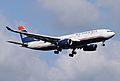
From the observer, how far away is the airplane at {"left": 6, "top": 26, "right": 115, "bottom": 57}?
13625 cm

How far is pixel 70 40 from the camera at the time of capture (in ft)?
460

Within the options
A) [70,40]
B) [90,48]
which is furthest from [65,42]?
[90,48]

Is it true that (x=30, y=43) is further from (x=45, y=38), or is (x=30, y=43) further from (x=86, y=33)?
(x=86, y=33)

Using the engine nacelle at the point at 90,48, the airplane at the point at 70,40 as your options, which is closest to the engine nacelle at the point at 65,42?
the airplane at the point at 70,40

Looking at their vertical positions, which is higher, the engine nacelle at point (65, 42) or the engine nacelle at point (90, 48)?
the engine nacelle at point (65, 42)

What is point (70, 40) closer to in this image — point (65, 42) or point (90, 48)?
point (65, 42)

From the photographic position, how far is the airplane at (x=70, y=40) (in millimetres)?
136250

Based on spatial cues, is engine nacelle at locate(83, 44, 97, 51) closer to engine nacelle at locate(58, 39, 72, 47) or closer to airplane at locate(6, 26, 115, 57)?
airplane at locate(6, 26, 115, 57)

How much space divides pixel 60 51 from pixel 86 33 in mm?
11125

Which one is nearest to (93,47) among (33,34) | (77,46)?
(77,46)

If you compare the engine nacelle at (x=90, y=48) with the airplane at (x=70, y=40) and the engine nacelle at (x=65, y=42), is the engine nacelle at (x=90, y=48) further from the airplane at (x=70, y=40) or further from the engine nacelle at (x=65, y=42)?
the engine nacelle at (x=65, y=42)

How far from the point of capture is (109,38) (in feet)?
451

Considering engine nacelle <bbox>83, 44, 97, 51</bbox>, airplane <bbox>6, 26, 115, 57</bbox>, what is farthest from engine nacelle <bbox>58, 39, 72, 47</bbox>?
engine nacelle <bbox>83, 44, 97, 51</bbox>

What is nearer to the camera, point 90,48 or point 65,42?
point 65,42
